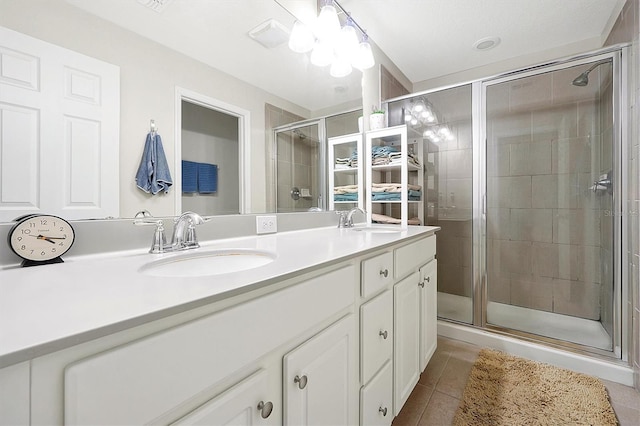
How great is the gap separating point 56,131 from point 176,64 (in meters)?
0.43

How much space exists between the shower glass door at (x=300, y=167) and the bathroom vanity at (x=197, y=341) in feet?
1.54

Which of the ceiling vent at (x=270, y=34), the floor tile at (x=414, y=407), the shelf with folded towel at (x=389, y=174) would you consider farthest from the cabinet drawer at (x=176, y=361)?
the shelf with folded towel at (x=389, y=174)

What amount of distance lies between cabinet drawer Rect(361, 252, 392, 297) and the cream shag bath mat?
80 centimetres

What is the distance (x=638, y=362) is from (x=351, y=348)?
1.75 metres

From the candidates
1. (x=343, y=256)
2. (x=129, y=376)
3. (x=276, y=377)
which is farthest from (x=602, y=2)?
(x=129, y=376)

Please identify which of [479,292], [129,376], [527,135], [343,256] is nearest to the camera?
[129,376]

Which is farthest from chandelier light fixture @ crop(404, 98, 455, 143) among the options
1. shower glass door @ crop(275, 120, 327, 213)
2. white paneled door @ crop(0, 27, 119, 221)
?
white paneled door @ crop(0, 27, 119, 221)

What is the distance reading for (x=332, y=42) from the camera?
1.71m

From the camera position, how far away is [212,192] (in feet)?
3.53

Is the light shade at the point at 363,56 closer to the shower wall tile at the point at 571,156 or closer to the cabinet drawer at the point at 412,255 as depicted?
the cabinet drawer at the point at 412,255

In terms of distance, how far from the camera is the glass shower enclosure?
1922mm

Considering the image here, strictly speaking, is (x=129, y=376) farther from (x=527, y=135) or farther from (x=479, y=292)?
(x=527, y=135)

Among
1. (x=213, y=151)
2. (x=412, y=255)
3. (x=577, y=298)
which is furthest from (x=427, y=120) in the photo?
(x=213, y=151)

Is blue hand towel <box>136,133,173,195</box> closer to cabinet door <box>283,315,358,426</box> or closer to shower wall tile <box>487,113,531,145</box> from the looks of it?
cabinet door <box>283,315,358,426</box>
